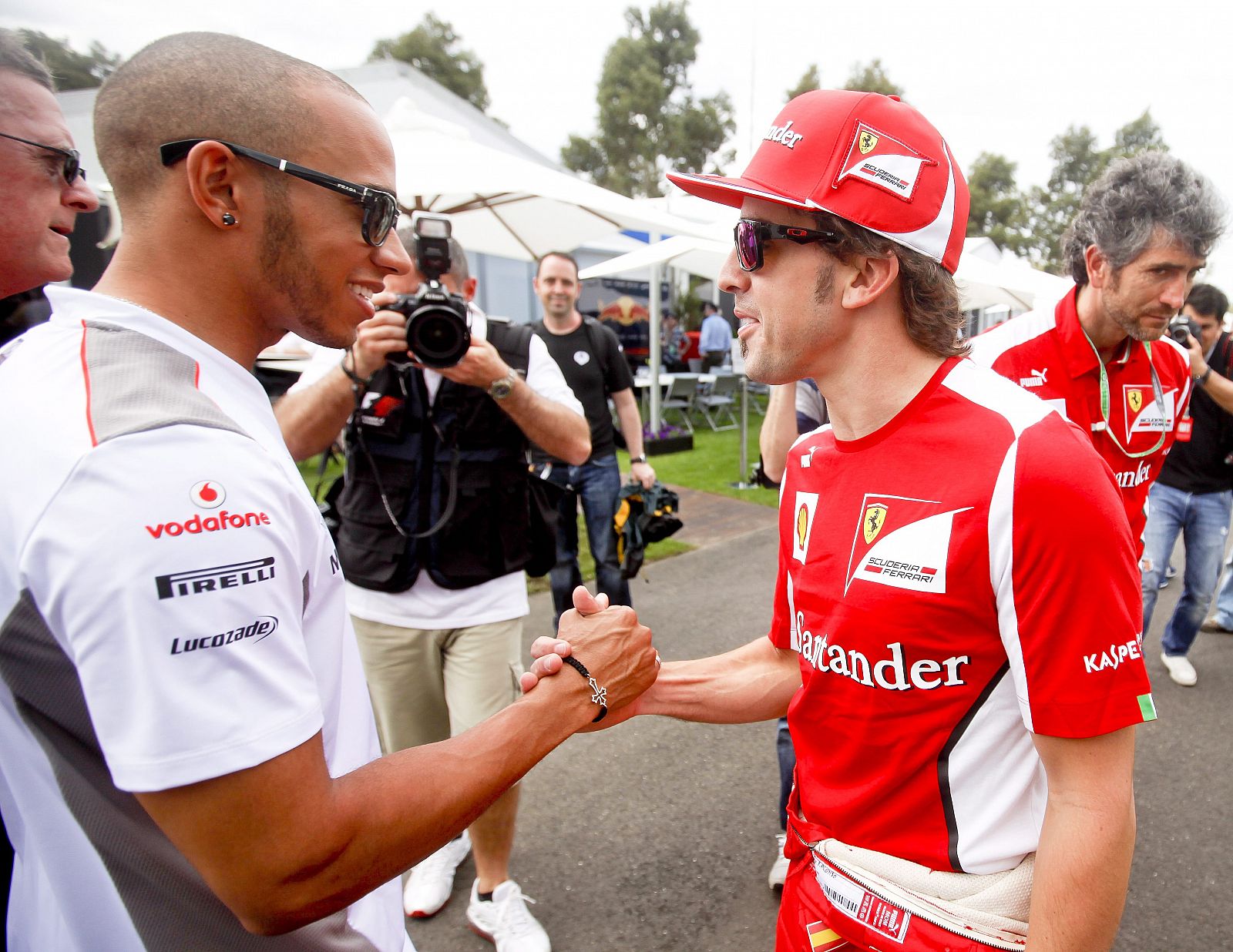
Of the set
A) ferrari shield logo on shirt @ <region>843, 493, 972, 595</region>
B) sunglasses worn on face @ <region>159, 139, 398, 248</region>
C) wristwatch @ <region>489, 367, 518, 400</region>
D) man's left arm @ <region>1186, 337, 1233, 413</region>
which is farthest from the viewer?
man's left arm @ <region>1186, 337, 1233, 413</region>

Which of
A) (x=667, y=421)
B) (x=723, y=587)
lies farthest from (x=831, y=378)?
(x=667, y=421)

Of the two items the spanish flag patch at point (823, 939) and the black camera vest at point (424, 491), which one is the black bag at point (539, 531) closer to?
the black camera vest at point (424, 491)

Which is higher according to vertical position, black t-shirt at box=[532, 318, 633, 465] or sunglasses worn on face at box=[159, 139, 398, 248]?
sunglasses worn on face at box=[159, 139, 398, 248]

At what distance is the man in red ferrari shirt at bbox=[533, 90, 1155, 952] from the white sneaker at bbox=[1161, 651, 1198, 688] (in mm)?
4292

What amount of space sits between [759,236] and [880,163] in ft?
0.85

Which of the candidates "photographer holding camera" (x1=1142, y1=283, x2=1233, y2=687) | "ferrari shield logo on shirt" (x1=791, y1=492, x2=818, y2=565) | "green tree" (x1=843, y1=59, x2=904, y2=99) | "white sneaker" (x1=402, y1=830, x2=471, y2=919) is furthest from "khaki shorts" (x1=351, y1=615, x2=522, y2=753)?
"green tree" (x1=843, y1=59, x2=904, y2=99)

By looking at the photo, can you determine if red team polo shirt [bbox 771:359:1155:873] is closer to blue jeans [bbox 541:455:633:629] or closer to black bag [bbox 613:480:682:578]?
black bag [bbox 613:480:682:578]

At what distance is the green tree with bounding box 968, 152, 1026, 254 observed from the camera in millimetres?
37500

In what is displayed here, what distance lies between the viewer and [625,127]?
37.3m

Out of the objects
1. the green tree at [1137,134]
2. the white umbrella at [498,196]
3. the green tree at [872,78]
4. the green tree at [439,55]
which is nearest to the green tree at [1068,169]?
the green tree at [1137,134]

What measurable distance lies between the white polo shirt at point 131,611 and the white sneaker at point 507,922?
180 centimetres

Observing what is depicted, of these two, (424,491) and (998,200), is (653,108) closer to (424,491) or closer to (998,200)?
(998,200)

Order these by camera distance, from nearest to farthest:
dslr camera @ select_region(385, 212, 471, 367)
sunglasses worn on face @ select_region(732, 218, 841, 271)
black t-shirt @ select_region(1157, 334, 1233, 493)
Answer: sunglasses worn on face @ select_region(732, 218, 841, 271), dslr camera @ select_region(385, 212, 471, 367), black t-shirt @ select_region(1157, 334, 1233, 493)

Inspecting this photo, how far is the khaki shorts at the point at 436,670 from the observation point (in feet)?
8.86
